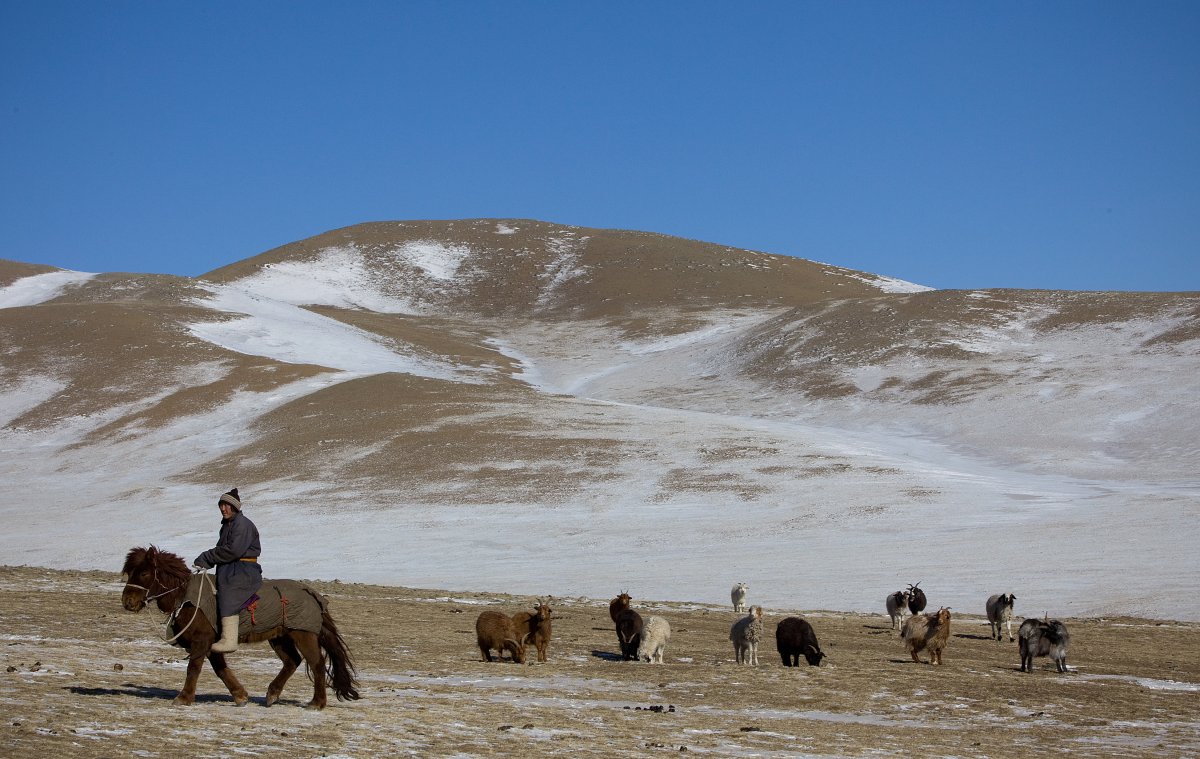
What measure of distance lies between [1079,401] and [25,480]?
6254 cm

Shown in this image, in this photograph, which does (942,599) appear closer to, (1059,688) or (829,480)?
(1059,688)

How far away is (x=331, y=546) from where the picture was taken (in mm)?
41969

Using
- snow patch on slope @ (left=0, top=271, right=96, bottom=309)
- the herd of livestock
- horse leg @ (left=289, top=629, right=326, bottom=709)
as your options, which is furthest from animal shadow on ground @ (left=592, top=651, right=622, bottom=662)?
snow patch on slope @ (left=0, top=271, right=96, bottom=309)

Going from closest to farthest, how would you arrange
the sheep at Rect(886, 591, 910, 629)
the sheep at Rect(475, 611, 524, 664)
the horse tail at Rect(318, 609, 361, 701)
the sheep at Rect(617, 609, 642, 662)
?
the horse tail at Rect(318, 609, 361, 701)
the sheep at Rect(475, 611, 524, 664)
the sheep at Rect(617, 609, 642, 662)
the sheep at Rect(886, 591, 910, 629)

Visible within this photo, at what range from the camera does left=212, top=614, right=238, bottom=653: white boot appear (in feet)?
38.2

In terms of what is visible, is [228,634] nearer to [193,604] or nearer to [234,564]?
[193,604]

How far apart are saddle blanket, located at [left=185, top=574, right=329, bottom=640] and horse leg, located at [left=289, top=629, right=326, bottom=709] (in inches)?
3.7

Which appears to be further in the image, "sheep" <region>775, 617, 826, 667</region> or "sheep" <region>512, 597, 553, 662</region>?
"sheep" <region>775, 617, 826, 667</region>

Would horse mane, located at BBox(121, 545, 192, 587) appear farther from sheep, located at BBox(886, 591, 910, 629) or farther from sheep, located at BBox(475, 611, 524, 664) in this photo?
sheep, located at BBox(886, 591, 910, 629)

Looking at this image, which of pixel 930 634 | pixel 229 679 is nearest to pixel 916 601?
pixel 930 634

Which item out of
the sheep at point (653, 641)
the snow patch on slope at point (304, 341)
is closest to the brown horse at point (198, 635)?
the sheep at point (653, 641)

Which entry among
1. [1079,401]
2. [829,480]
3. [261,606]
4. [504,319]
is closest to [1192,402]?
[1079,401]

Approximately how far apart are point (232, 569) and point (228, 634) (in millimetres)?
679

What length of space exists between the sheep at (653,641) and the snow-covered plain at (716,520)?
13573 millimetres
